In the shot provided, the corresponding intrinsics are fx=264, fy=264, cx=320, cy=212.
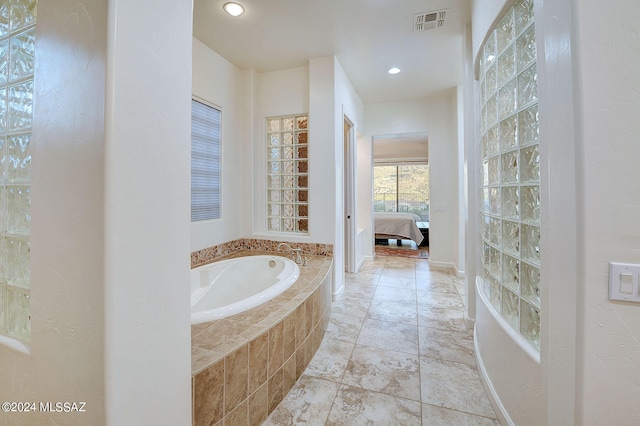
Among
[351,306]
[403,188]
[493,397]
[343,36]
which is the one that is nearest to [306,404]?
[493,397]

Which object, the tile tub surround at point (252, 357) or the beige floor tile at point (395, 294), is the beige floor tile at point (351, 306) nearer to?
the beige floor tile at point (395, 294)

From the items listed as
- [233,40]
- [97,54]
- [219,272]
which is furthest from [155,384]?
[233,40]

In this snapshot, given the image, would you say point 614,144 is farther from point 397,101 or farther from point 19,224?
point 397,101

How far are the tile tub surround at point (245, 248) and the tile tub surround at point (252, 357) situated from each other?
3.32ft

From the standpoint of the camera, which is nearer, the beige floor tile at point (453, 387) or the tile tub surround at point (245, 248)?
the beige floor tile at point (453, 387)

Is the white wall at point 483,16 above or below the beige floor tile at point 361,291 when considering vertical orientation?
above

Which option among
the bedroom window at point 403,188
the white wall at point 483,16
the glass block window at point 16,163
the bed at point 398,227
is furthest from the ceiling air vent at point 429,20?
the bedroom window at point 403,188

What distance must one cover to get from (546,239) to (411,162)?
748cm

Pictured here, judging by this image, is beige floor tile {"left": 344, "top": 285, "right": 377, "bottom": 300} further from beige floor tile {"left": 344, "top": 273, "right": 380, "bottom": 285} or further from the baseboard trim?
the baseboard trim

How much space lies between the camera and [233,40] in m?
2.59

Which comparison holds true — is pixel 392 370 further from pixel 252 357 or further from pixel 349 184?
pixel 349 184

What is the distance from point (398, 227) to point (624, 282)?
5253 mm

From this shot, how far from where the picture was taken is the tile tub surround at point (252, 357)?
1.06 m

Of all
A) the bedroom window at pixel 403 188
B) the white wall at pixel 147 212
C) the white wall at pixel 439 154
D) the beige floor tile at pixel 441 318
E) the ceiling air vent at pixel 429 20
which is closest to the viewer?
the white wall at pixel 147 212
